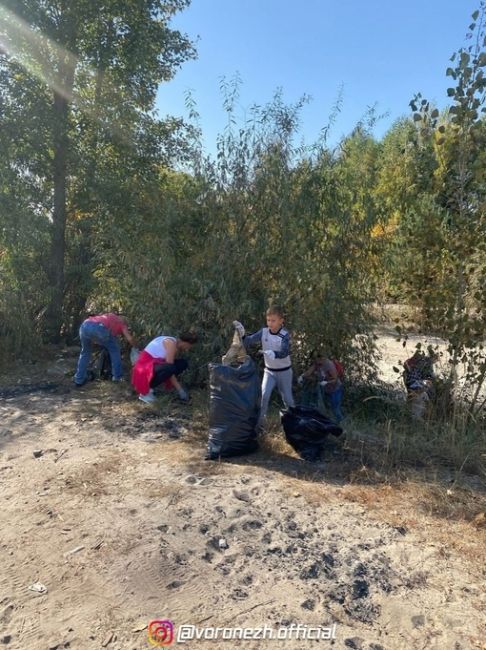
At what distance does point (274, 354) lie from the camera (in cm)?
482

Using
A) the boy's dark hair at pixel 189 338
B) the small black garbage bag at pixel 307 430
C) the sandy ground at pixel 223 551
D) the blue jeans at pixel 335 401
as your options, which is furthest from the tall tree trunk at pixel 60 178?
the small black garbage bag at pixel 307 430

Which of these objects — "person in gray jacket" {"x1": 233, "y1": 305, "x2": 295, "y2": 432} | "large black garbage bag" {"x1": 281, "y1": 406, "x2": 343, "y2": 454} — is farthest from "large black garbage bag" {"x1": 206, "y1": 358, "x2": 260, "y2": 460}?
"person in gray jacket" {"x1": 233, "y1": 305, "x2": 295, "y2": 432}

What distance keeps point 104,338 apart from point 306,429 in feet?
10.7

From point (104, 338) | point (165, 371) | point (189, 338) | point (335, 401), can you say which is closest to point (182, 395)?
point (165, 371)

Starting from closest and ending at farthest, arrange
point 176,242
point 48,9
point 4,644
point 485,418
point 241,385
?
point 4,644
point 241,385
point 485,418
point 176,242
point 48,9

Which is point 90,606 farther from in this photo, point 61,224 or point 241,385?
point 61,224

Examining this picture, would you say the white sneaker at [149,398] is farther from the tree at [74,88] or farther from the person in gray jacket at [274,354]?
the tree at [74,88]

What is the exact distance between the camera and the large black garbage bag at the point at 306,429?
4.23 m

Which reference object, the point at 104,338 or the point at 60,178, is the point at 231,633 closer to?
the point at 104,338

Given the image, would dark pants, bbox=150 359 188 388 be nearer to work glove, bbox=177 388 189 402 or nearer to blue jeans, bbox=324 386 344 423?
work glove, bbox=177 388 189 402

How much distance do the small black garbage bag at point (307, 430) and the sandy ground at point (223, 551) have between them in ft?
0.48

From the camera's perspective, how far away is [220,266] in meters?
5.82

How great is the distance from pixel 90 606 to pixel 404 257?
433 centimetres

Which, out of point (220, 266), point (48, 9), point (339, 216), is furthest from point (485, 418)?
point (48, 9)
